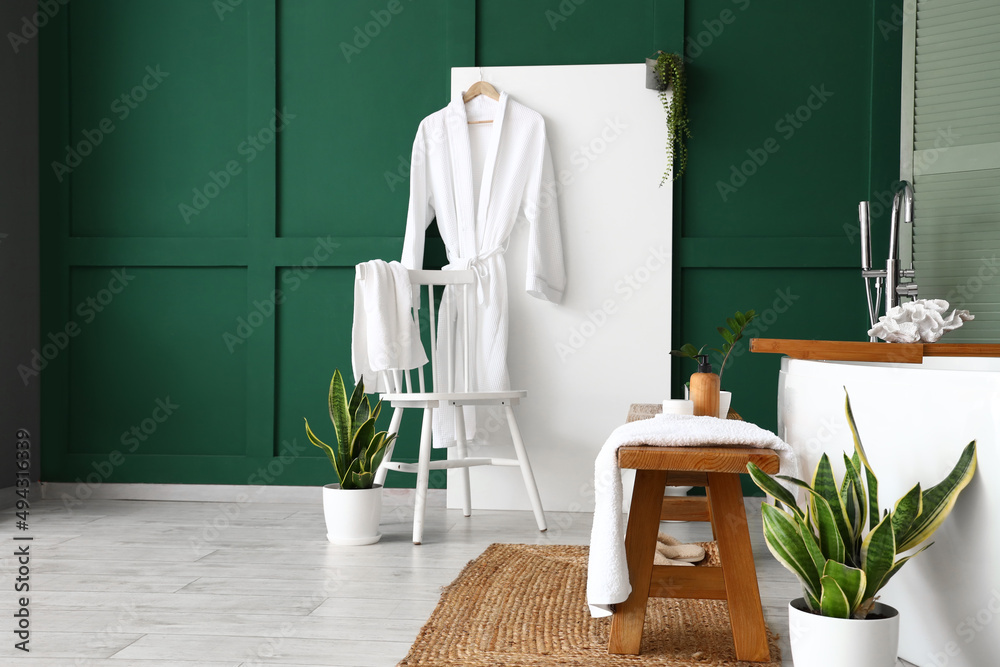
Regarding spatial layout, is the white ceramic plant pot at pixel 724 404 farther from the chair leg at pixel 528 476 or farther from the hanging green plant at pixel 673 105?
the hanging green plant at pixel 673 105

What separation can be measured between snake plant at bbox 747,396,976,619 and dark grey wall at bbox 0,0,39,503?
112 inches

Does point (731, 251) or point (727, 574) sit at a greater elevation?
point (731, 251)

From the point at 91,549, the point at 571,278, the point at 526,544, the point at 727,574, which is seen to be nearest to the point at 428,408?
the point at 526,544

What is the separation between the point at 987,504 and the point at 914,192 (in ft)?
5.88

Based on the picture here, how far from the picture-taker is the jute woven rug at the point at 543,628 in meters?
1.51

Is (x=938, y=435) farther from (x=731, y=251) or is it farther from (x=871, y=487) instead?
(x=731, y=251)

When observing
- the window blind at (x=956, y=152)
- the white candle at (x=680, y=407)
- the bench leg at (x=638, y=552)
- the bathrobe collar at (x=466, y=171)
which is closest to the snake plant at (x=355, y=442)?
the bathrobe collar at (x=466, y=171)

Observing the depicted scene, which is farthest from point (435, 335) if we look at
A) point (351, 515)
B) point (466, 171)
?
point (351, 515)

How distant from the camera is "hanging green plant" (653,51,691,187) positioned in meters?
2.95

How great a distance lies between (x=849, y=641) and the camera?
125 centimetres

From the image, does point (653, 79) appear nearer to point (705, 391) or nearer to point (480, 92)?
point (480, 92)

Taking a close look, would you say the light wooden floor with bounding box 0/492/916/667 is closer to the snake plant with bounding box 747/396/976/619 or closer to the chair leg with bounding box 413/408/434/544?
the chair leg with bounding box 413/408/434/544

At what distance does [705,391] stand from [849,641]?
0.76m

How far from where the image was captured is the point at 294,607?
6.09 ft
